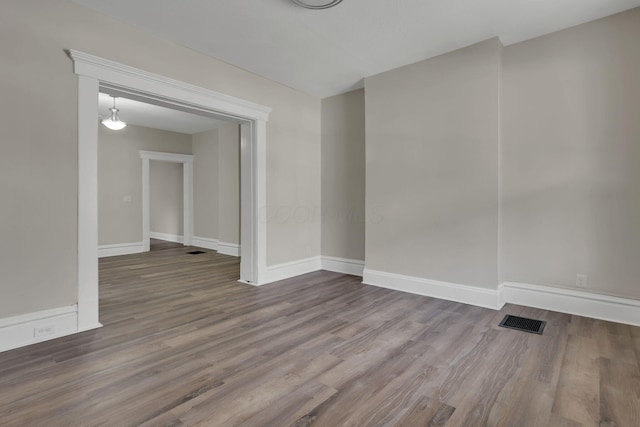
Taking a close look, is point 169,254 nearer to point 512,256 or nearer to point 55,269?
point 55,269

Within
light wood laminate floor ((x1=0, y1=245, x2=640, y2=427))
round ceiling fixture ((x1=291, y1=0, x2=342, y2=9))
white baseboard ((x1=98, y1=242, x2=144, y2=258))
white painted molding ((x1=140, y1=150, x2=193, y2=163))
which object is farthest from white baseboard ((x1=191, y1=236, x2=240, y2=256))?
round ceiling fixture ((x1=291, y1=0, x2=342, y2=9))

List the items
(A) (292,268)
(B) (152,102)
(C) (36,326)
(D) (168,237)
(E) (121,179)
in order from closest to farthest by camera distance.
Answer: (C) (36,326) → (B) (152,102) → (A) (292,268) → (E) (121,179) → (D) (168,237)

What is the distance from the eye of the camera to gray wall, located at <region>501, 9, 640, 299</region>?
2918mm

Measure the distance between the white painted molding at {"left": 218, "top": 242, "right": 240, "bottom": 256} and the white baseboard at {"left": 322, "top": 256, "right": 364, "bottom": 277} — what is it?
2273 mm

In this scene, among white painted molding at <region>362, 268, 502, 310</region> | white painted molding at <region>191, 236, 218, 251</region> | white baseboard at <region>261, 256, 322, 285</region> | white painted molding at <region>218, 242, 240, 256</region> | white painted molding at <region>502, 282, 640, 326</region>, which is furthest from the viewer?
white painted molding at <region>191, 236, 218, 251</region>

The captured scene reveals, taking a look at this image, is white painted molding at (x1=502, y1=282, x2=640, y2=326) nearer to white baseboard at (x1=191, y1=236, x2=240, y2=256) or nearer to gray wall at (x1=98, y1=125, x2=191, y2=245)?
white baseboard at (x1=191, y1=236, x2=240, y2=256)

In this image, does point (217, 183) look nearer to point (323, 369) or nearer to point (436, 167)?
point (436, 167)

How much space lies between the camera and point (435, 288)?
376 cm

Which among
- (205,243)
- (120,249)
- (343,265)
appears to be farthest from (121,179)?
(343,265)

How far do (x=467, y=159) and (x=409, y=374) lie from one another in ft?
8.00

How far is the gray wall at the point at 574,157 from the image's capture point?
2.92 m

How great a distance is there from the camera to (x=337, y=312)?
325 centimetres

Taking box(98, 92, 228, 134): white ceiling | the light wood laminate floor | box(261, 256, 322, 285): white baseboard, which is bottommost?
the light wood laminate floor

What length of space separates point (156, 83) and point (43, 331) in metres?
2.40
